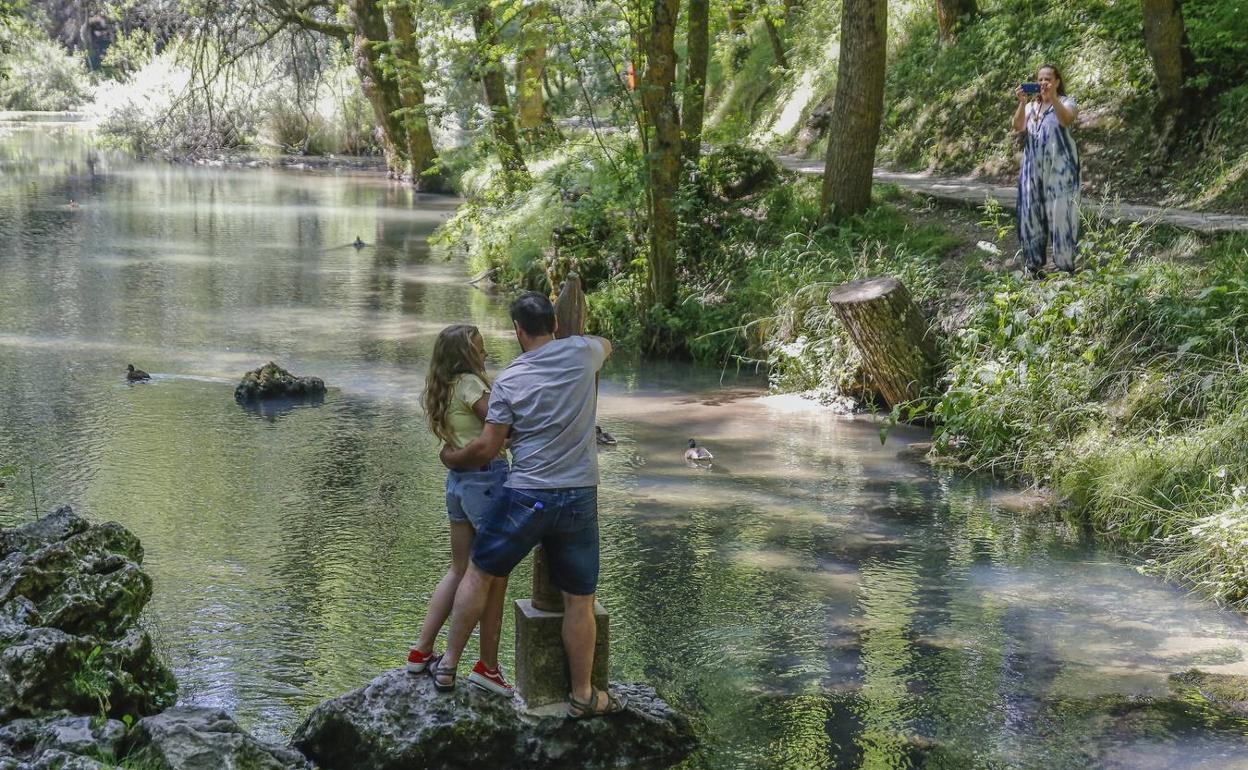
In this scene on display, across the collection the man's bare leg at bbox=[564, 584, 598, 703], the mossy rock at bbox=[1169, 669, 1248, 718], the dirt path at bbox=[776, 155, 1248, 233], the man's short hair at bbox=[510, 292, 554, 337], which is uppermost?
the dirt path at bbox=[776, 155, 1248, 233]

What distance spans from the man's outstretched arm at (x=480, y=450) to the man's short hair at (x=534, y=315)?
0.39m

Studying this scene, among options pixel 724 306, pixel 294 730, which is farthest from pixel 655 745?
pixel 724 306

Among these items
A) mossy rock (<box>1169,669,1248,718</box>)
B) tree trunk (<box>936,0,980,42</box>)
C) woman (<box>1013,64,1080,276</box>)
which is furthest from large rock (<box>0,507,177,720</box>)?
tree trunk (<box>936,0,980,42</box>)

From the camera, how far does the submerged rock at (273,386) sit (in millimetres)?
12062

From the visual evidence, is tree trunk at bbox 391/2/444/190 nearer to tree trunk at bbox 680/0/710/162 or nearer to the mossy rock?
tree trunk at bbox 680/0/710/162

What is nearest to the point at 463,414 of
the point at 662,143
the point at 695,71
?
the point at 662,143

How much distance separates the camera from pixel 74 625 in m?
5.75

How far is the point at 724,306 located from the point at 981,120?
638 cm

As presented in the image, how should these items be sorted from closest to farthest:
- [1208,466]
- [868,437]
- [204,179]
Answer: [1208,466], [868,437], [204,179]

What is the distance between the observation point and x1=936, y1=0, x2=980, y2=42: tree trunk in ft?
70.4

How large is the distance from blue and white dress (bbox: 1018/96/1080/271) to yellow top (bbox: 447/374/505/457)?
7312 mm

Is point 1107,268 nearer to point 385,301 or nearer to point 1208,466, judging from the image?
point 1208,466

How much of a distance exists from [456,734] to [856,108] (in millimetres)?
11372

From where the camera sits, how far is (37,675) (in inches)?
197
